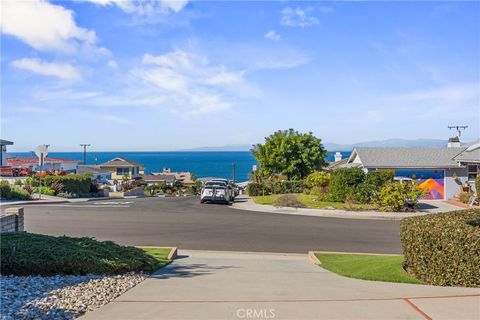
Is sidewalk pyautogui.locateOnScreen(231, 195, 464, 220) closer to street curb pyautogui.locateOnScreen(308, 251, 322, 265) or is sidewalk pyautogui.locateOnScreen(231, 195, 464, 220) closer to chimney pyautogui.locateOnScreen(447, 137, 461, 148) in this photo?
chimney pyautogui.locateOnScreen(447, 137, 461, 148)

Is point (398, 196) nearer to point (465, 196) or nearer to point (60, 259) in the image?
point (465, 196)

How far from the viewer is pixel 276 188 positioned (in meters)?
39.2

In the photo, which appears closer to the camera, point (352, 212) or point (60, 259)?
point (60, 259)

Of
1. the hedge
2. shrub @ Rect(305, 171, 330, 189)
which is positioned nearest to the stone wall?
the hedge

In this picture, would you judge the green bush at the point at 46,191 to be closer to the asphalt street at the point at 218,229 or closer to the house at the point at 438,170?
the asphalt street at the point at 218,229

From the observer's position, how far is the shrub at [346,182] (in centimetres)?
3059

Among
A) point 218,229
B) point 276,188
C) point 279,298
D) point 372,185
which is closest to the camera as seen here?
point 279,298

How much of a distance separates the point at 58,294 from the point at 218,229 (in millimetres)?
12660

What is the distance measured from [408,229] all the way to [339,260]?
3.35 metres

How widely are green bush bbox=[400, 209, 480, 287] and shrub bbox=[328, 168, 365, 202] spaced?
809 inches

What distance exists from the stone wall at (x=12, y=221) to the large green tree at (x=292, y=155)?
105 ft

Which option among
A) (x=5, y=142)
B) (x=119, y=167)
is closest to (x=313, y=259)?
(x=5, y=142)

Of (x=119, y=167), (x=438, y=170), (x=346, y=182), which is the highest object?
(x=119, y=167)

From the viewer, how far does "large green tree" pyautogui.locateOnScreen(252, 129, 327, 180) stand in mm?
44531
